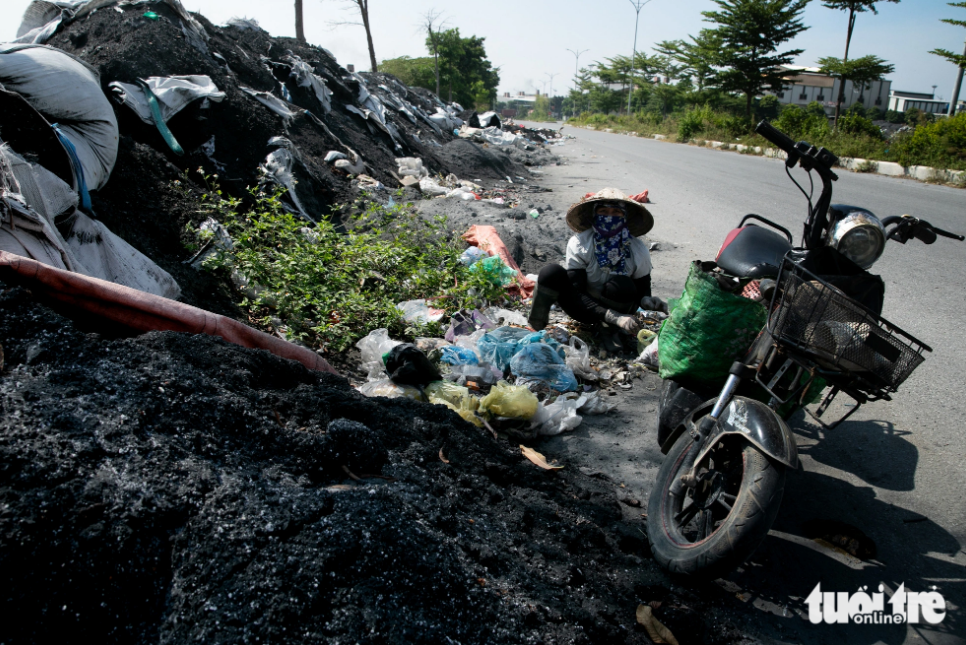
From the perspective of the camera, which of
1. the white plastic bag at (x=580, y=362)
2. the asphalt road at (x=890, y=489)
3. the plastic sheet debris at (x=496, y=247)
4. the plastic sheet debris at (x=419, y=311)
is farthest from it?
the plastic sheet debris at (x=496, y=247)

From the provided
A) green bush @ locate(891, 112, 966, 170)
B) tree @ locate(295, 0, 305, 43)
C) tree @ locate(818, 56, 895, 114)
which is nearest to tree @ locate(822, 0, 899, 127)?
tree @ locate(818, 56, 895, 114)

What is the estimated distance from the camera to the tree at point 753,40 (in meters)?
29.9

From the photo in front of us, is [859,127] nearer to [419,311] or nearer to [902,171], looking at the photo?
[902,171]

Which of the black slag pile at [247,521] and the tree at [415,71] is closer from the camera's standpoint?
the black slag pile at [247,521]

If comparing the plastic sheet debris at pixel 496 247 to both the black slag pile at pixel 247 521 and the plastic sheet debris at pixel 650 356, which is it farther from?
the black slag pile at pixel 247 521

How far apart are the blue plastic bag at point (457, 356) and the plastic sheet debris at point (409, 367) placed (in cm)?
27

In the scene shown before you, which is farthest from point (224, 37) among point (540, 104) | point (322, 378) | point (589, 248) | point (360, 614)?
point (540, 104)

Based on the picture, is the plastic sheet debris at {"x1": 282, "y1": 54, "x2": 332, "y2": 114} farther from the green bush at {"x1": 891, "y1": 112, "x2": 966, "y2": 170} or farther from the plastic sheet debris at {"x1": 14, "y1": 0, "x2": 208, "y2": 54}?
the green bush at {"x1": 891, "y1": 112, "x2": 966, "y2": 170}

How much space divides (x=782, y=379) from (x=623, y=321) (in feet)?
5.79

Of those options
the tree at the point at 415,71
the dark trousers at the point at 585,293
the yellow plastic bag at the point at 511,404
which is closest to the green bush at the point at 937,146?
the dark trousers at the point at 585,293

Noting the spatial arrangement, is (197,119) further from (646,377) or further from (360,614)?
(360,614)

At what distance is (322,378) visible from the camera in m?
2.86

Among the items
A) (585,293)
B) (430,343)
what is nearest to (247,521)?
(430,343)

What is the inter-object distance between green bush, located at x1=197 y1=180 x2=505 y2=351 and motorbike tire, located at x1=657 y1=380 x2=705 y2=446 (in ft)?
6.38
